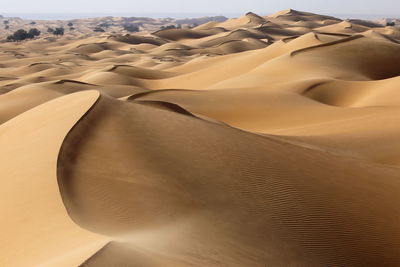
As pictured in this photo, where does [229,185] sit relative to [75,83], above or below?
above

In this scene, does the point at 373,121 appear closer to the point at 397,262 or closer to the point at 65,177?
the point at 397,262

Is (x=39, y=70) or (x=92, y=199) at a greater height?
(x=92, y=199)

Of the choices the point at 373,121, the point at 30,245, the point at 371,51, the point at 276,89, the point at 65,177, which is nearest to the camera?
the point at 30,245

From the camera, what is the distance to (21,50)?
61906mm

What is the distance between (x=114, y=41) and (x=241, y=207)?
203 ft

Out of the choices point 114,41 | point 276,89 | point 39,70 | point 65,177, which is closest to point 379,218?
point 65,177

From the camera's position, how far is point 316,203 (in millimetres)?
7742

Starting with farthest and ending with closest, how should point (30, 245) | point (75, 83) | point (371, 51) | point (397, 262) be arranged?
point (371, 51)
point (75, 83)
point (397, 262)
point (30, 245)

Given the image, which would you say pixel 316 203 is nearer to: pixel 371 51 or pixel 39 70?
pixel 371 51

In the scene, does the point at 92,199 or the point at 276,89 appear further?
the point at 276,89

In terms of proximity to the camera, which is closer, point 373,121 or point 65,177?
point 65,177

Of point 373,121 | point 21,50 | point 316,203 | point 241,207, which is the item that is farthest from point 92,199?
point 21,50

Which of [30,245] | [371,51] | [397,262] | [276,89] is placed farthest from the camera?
[371,51]

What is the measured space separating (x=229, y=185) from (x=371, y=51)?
26.6 m
